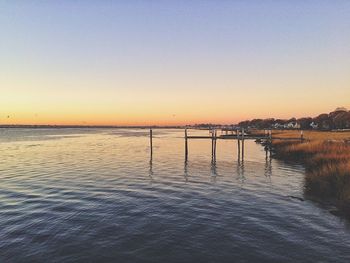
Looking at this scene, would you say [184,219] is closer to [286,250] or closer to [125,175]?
[286,250]

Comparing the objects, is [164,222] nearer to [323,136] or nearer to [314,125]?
[323,136]

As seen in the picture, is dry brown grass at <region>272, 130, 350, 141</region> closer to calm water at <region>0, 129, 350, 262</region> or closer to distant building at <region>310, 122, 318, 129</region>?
calm water at <region>0, 129, 350, 262</region>

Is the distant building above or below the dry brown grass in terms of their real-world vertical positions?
above

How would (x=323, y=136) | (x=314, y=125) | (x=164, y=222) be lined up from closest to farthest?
(x=164, y=222) < (x=323, y=136) < (x=314, y=125)

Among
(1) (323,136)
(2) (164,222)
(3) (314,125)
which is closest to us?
(2) (164,222)

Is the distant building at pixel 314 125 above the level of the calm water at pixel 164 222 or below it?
above

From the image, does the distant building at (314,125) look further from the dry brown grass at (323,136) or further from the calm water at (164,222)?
the calm water at (164,222)

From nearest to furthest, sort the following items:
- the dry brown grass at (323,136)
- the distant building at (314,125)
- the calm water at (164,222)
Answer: the calm water at (164,222)
the dry brown grass at (323,136)
the distant building at (314,125)

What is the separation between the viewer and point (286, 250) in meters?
10.9

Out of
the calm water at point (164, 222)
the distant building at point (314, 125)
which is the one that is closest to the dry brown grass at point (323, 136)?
the calm water at point (164, 222)

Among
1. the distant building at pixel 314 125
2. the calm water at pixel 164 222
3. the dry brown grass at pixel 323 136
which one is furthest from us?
the distant building at pixel 314 125

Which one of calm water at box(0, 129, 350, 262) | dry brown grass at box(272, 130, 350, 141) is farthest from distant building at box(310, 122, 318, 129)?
calm water at box(0, 129, 350, 262)

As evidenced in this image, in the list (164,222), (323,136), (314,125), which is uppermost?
(314,125)

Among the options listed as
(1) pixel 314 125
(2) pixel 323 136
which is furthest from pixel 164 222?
(1) pixel 314 125
